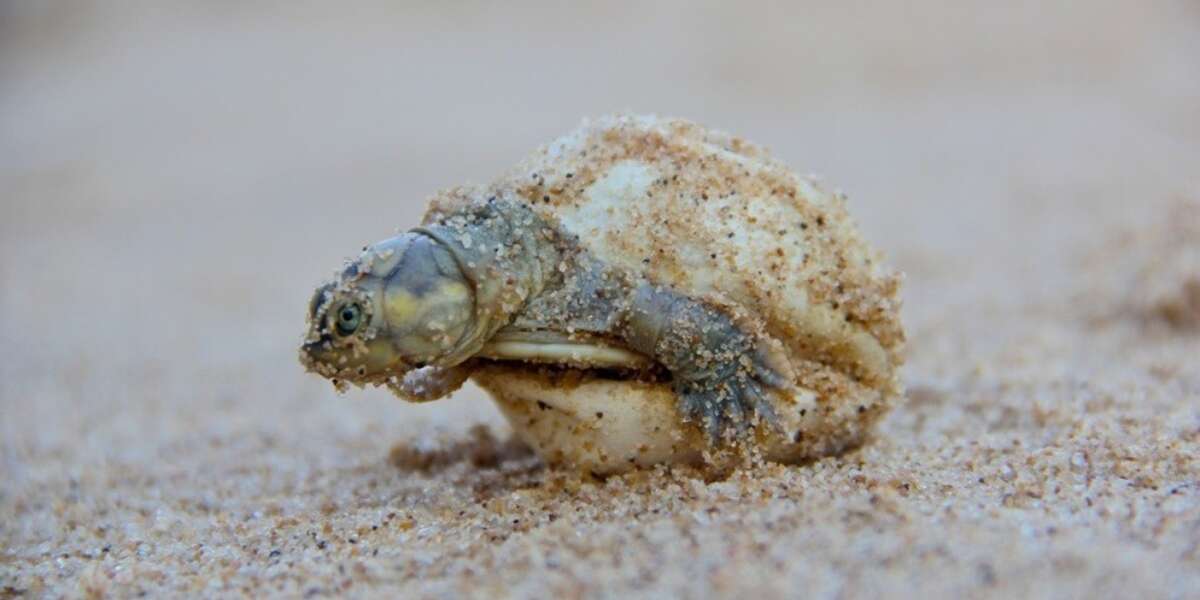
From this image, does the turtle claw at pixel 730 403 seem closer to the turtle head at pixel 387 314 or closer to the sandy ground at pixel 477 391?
the sandy ground at pixel 477 391

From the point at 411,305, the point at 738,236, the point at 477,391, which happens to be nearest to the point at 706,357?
the point at 738,236

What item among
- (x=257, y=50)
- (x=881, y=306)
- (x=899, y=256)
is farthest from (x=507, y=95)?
(x=881, y=306)

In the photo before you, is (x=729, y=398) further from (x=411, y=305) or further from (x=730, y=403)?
(x=411, y=305)

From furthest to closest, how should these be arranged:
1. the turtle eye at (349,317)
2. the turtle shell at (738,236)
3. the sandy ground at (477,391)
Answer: the turtle shell at (738,236), the turtle eye at (349,317), the sandy ground at (477,391)

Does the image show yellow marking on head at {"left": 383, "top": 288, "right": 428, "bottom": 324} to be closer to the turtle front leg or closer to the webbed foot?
the turtle front leg

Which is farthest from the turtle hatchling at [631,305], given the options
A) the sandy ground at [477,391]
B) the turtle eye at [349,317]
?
the sandy ground at [477,391]

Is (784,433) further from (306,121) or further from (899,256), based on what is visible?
(306,121)

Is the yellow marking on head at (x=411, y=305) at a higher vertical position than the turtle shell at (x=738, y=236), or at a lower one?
lower
